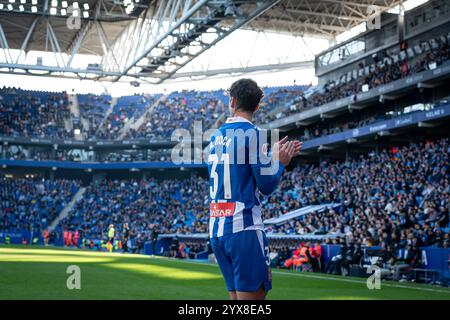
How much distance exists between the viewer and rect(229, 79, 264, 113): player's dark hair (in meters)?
4.73

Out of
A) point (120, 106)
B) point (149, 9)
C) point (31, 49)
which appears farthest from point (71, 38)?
point (120, 106)

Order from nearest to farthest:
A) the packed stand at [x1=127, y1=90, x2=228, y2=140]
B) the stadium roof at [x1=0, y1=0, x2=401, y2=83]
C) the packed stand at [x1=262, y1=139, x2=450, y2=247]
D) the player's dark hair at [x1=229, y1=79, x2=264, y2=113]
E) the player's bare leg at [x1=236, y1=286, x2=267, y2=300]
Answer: the player's bare leg at [x1=236, y1=286, x2=267, y2=300], the player's dark hair at [x1=229, y1=79, x2=264, y2=113], the packed stand at [x1=262, y1=139, x2=450, y2=247], the stadium roof at [x1=0, y1=0, x2=401, y2=83], the packed stand at [x1=127, y1=90, x2=228, y2=140]

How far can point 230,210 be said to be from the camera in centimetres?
459

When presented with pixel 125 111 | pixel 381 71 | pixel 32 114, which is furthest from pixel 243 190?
pixel 125 111

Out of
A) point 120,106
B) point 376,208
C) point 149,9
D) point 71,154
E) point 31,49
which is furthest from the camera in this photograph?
point 120,106

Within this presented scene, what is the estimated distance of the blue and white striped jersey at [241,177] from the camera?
4.51 metres

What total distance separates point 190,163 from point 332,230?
1265 inches

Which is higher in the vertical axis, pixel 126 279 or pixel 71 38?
pixel 71 38

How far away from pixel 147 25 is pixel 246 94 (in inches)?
1331

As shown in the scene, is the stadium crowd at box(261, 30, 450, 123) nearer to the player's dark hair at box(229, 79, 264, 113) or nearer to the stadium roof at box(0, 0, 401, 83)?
the stadium roof at box(0, 0, 401, 83)

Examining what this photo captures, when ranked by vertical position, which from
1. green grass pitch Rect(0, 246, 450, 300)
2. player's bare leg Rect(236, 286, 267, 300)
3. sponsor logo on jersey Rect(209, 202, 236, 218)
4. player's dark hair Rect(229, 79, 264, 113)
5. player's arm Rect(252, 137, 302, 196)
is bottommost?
green grass pitch Rect(0, 246, 450, 300)

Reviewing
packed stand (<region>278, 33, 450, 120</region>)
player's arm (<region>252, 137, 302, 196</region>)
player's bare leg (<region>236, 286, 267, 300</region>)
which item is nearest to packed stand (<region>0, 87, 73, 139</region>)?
packed stand (<region>278, 33, 450, 120</region>)

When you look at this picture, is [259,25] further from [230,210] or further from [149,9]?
[230,210]

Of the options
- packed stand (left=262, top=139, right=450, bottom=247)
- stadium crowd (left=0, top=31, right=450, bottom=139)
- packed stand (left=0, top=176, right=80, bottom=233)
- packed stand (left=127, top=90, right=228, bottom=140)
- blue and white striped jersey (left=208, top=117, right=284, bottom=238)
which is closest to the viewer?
blue and white striped jersey (left=208, top=117, right=284, bottom=238)
